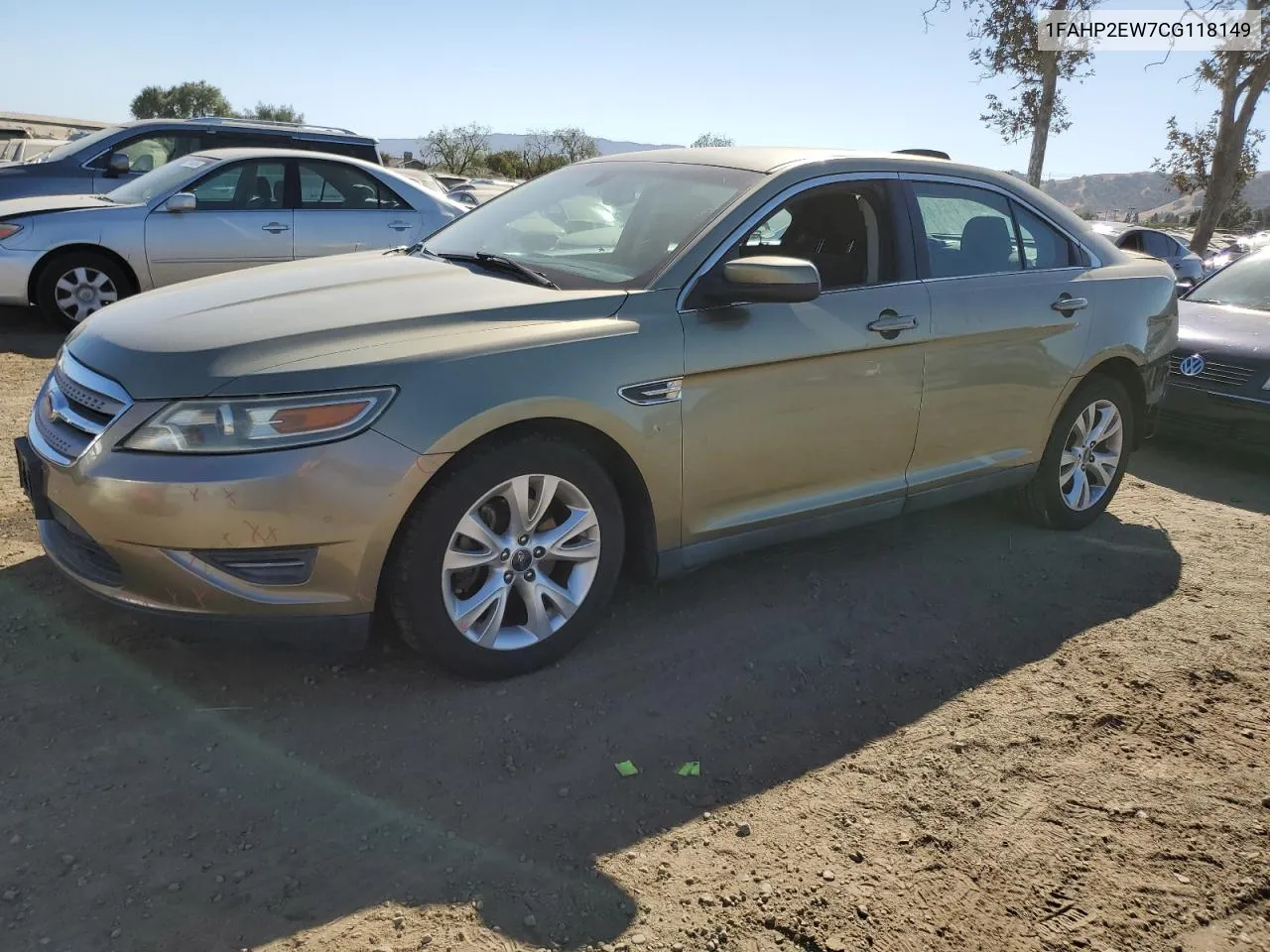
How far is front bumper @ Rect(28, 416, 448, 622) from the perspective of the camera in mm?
2824

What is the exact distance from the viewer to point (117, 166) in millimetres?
9008

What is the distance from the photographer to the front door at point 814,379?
3.59 m

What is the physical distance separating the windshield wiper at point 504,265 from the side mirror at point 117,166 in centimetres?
626

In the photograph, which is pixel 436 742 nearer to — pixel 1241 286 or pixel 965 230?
pixel 965 230

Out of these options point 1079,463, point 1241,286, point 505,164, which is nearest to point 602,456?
point 1079,463

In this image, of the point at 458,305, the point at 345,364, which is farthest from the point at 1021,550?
the point at 345,364

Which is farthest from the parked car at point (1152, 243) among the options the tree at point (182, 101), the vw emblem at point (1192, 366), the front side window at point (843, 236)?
the tree at point (182, 101)

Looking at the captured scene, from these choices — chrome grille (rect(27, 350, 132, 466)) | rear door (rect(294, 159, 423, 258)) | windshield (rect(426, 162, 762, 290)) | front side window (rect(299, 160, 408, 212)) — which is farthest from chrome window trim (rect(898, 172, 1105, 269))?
front side window (rect(299, 160, 408, 212))

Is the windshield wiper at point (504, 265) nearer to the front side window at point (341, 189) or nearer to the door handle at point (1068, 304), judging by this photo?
the door handle at point (1068, 304)

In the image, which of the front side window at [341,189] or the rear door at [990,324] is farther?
the front side window at [341,189]

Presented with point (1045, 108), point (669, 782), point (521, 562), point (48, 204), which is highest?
point (1045, 108)

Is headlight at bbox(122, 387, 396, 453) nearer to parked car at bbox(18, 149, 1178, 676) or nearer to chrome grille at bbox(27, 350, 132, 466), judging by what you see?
parked car at bbox(18, 149, 1178, 676)

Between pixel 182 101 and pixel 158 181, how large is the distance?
60879 mm

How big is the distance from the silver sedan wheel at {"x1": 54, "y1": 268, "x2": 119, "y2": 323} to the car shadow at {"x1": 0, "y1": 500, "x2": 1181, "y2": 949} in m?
4.84
